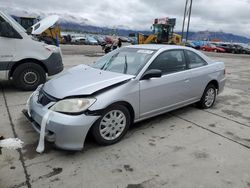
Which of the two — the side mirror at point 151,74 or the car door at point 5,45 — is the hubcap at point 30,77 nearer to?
the car door at point 5,45

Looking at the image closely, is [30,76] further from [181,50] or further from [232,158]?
[232,158]

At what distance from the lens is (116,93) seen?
3.43 m

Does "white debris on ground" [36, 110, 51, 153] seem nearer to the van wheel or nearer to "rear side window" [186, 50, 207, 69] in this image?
"rear side window" [186, 50, 207, 69]

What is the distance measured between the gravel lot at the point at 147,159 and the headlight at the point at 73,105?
63 cm

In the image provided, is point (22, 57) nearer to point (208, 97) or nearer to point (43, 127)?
point (43, 127)

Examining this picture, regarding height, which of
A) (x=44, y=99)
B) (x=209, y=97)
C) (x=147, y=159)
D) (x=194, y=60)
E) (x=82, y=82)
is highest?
(x=194, y=60)

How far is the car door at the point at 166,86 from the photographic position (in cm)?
389

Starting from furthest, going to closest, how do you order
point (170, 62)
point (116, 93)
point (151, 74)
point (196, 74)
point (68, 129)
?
1. point (196, 74)
2. point (170, 62)
3. point (151, 74)
4. point (116, 93)
5. point (68, 129)

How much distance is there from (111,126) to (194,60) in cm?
242

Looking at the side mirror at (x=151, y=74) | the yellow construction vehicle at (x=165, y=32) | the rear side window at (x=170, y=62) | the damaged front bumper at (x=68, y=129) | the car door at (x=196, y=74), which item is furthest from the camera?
the yellow construction vehicle at (x=165, y=32)

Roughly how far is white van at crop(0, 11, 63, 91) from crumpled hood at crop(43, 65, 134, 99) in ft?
8.52

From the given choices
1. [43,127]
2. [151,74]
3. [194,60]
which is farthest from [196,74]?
[43,127]

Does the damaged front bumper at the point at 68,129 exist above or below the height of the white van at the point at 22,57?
below

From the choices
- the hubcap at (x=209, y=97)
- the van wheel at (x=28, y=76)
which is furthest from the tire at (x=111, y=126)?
the van wheel at (x=28, y=76)
